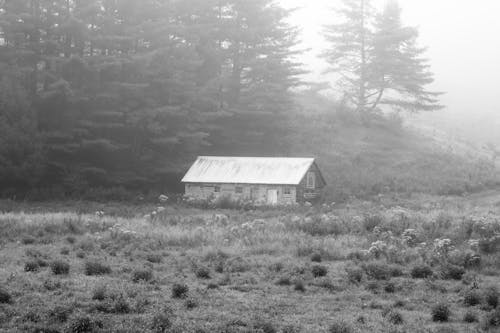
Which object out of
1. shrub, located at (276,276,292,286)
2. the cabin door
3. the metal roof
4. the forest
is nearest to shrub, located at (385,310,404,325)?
shrub, located at (276,276,292,286)

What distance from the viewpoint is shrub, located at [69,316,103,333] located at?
43.1ft

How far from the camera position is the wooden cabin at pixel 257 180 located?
44.7 m

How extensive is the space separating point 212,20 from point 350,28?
1772 cm

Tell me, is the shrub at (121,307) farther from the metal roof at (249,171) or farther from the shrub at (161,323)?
the metal roof at (249,171)

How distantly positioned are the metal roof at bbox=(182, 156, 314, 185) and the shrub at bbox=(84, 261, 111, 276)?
85.1ft

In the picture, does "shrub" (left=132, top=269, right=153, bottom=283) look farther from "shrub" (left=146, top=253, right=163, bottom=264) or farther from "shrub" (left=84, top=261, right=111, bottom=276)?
"shrub" (left=146, top=253, right=163, bottom=264)

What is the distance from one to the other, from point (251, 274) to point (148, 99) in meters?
31.4

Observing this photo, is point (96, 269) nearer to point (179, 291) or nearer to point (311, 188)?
point (179, 291)

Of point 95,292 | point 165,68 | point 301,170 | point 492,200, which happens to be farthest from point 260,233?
point 165,68

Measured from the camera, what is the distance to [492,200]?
145ft

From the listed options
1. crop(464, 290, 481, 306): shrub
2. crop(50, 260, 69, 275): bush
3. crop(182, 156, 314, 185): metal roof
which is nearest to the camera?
crop(464, 290, 481, 306): shrub

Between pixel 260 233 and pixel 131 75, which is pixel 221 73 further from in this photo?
pixel 260 233

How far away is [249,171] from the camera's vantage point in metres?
46.7

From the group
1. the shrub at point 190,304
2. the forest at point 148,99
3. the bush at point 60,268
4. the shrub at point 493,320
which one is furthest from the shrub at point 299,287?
the forest at point 148,99
